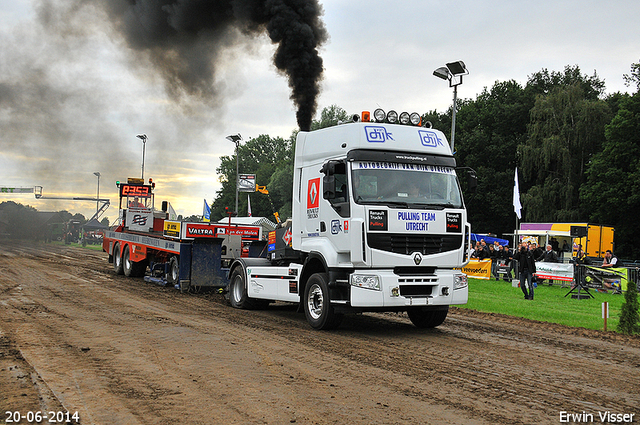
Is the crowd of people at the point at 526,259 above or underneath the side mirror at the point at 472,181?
underneath

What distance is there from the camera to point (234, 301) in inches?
519

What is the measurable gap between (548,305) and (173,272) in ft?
35.0

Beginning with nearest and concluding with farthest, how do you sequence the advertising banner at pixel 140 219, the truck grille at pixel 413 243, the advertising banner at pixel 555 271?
1. the truck grille at pixel 413 243
2. the advertising banner at pixel 555 271
3. the advertising banner at pixel 140 219

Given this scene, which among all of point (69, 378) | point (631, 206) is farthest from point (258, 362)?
point (631, 206)

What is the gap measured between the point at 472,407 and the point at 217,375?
2.83 metres

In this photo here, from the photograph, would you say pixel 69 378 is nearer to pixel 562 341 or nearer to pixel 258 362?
pixel 258 362

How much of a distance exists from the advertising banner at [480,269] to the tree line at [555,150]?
43.9ft

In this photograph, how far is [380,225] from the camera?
9133mm

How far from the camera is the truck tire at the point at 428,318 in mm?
10558

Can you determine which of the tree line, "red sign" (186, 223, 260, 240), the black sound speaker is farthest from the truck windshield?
the black sound speaker

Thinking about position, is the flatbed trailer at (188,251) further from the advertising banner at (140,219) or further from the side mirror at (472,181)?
the side mirror at (472,181)

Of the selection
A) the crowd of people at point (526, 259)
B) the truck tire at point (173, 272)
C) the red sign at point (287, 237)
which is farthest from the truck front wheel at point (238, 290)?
the crowd of people at point (526, 259)

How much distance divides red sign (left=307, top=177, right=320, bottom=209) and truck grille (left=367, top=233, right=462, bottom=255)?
1.53 meters

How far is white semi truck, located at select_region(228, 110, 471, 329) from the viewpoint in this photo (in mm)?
9164
